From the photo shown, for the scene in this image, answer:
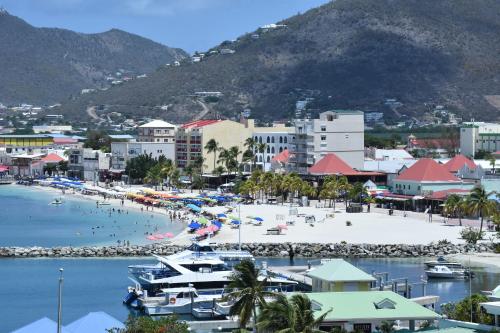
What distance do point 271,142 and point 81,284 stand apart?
2746 inches

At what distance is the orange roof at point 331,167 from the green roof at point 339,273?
6014 cm

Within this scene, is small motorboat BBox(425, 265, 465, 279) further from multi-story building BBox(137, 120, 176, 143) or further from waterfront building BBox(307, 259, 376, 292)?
multi-story building BBox(137, 120, 176, 143)

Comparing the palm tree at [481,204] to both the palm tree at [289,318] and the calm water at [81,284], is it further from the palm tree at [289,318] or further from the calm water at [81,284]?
the palm tree at [289,318]

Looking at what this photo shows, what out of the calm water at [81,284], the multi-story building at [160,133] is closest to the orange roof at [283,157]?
the multi-story building at [160,133]

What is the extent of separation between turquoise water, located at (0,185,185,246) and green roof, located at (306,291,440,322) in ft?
119

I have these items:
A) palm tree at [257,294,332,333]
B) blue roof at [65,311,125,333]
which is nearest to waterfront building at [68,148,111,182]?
blue roof at [65,311,125,333]

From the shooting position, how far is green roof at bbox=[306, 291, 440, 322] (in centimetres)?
3275

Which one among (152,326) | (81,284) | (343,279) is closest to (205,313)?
Answer: (343,279)

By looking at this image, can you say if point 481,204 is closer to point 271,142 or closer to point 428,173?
point 428,173

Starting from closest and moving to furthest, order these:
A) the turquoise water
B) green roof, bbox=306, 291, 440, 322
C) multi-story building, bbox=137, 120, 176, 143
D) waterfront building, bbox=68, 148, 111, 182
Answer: green roof, bbox=306, 291, 440, 322
the turquoise water
multi-story building, bbox=137, 120, 176, 143
waterfront building, bbox=68, 148, 111, 182

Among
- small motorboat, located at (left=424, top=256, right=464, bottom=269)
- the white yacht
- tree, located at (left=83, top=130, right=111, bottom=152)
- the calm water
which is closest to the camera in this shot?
the white yacht

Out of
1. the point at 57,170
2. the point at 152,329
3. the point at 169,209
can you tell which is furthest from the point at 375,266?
the point at 57,170

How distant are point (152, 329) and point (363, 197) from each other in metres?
57.2

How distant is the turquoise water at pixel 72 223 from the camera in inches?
2862
